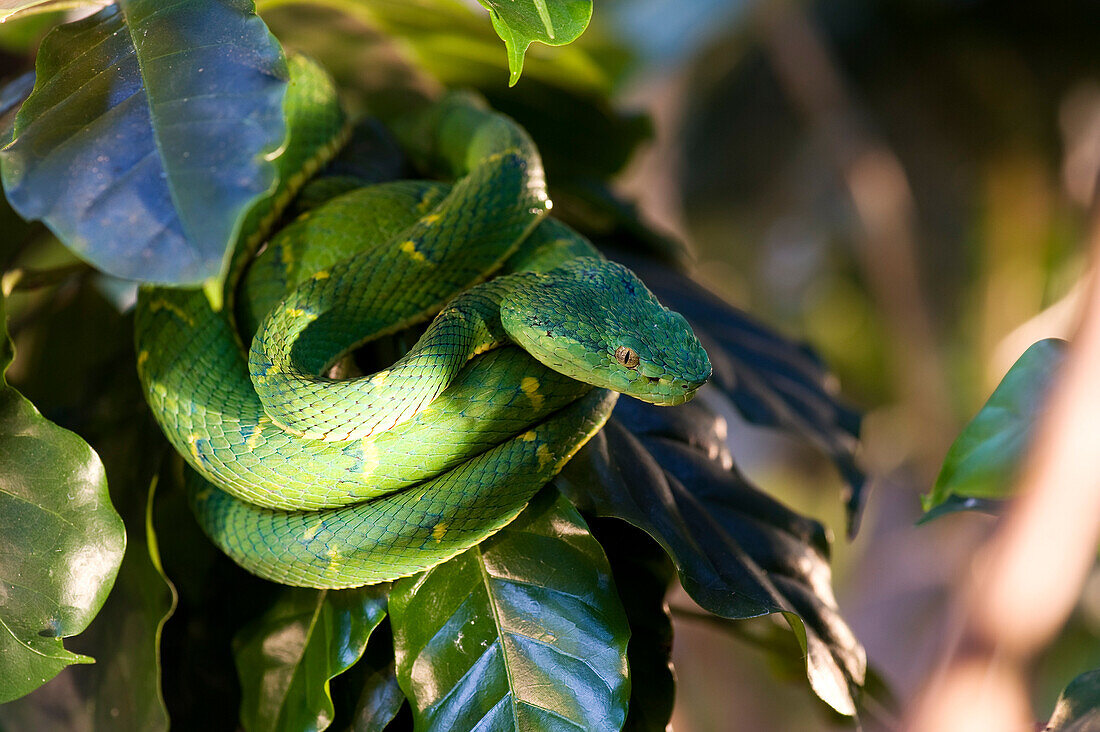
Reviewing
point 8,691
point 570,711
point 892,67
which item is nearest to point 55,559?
point 8,691

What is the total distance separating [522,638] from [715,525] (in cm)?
26

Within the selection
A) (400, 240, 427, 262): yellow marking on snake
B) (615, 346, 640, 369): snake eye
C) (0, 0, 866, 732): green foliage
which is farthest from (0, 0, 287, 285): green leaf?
(615, 346, 640, 369): snake eye

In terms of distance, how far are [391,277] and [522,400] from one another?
24 centimetres

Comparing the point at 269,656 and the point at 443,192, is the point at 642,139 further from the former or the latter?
the point at 269,656

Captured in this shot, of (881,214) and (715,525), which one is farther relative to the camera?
(881,214)

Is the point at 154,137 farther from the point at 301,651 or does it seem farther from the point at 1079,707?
the point at 1079,707

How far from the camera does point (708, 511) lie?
931 mm

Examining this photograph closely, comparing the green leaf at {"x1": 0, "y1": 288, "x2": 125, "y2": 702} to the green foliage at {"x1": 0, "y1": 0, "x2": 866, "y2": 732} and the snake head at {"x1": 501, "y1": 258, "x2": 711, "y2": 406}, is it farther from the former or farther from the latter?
the snake head at {"x1": 501, "y1": 258, "x2": 711, "y2": 406}

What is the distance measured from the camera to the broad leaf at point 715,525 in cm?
78

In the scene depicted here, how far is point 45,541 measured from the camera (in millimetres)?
772

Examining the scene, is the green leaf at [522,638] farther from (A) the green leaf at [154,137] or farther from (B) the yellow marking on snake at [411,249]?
(A) the green leaf at [154,137]

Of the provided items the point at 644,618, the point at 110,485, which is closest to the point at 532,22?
A: the point at 644,618

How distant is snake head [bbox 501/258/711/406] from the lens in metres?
0.83

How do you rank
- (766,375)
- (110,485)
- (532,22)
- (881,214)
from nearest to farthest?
1. (532,22)
2. (110,485)
3. (766,375)
4. (881,214)
